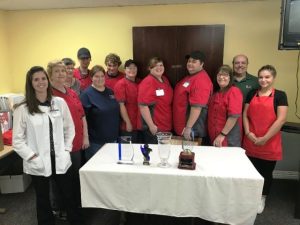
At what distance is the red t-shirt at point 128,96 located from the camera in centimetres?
295

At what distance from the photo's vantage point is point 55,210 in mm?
2646

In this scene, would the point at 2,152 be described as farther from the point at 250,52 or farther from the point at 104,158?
the point at 250,52

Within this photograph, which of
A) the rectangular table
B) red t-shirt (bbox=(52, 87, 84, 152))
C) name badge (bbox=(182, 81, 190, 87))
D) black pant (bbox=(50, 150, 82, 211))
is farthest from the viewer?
name badge (bbox=(182, 81, 190, 87))

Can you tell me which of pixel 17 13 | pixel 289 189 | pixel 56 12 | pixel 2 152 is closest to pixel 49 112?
pixel 2 152

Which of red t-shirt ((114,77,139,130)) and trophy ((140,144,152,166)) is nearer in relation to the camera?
trophy ((140,144,152,166))

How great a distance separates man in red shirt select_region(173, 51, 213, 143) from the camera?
2666 mm

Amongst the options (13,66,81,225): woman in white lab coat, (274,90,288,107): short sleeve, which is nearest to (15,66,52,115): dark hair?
(13,66,81,225): woman in white lab coat

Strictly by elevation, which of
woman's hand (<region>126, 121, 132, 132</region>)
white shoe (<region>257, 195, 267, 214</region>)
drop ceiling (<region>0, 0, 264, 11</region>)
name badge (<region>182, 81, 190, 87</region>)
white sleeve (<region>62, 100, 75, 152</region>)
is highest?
drop ceiling (<region>0, 0, 264, 11</region>)

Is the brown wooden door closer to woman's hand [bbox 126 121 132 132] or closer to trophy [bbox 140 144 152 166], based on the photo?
woman's hand [bbox 126 121 132 132]

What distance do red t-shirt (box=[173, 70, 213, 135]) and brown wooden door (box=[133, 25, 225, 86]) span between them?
0.50m

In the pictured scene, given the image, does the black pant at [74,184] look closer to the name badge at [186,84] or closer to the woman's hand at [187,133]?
the woman's hand at [187,133]

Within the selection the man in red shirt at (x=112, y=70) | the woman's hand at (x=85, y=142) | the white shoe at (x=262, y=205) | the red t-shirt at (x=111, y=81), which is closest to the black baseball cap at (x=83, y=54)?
the man in red shirt at (x=112, y=70)

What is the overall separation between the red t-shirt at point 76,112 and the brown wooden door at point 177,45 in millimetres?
1180

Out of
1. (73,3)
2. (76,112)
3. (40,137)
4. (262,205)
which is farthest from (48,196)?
(73,3)
